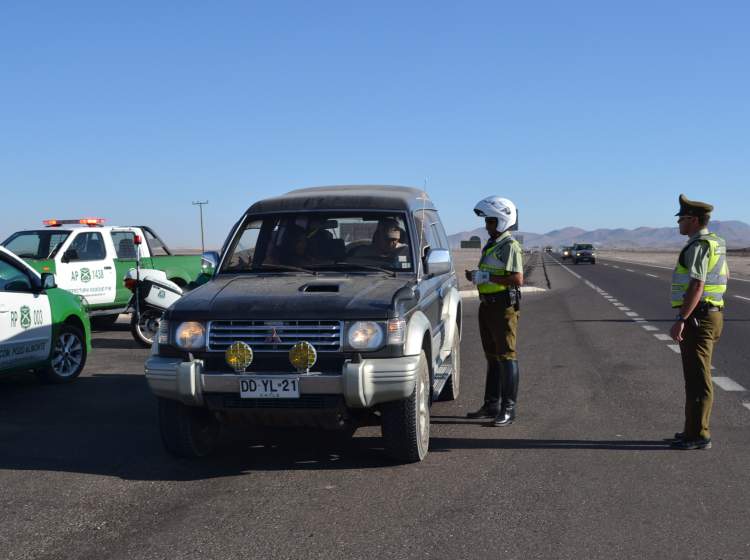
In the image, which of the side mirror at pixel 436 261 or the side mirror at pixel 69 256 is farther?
the side mirror at pixel 69 256

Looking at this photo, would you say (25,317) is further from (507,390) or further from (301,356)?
(507,390)

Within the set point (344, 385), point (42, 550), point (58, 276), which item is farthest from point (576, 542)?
point (58, 276)

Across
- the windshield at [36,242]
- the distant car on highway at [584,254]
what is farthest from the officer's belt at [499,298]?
the distant car on highway at [584,254]

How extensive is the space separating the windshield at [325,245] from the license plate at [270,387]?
1462 millimetres

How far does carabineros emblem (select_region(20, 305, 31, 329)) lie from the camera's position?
9438 mm

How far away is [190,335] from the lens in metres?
6.07

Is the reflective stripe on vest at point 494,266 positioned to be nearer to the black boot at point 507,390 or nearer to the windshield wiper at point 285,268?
the black boot at point 507,390

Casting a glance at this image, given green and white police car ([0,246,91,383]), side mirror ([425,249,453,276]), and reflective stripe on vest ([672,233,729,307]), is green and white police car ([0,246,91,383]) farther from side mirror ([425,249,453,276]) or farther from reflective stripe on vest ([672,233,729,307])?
reflective stripe on vest ([672,233,729,307])

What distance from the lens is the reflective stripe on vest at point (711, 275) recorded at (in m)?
6.60

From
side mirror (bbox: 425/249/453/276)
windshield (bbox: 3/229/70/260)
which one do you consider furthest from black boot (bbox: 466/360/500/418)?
windshield (bbox: 3/229/70/260)

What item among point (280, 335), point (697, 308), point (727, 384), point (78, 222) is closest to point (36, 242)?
point (78, 222)

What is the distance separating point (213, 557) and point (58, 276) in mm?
11268

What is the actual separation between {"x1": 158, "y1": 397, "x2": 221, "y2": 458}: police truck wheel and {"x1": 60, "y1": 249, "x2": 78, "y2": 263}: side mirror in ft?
30.9

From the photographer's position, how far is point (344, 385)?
5727mm
